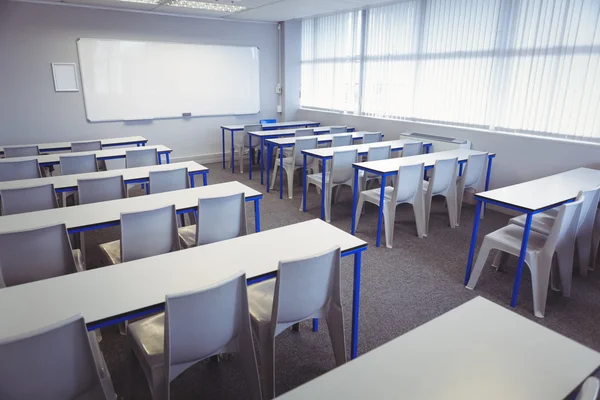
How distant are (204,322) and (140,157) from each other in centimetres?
378

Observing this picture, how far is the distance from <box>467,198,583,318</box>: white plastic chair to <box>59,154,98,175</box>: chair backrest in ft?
13.9

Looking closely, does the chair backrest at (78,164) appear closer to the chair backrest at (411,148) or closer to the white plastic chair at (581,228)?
the chair backrest at (411,148)

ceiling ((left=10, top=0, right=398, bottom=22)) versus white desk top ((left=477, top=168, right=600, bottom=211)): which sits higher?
ceiling ((left=10, top=0, right=398, bottom=22))

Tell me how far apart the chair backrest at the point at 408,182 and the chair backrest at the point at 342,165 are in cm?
88

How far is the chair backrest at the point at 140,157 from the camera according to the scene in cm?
479

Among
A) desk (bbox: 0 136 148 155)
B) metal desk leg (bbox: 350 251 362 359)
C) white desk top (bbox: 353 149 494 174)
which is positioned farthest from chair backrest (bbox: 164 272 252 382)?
desk (bbox: 0 136 148 155)

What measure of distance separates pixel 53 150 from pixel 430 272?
17.8ft

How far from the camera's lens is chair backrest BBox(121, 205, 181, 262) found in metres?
2.51

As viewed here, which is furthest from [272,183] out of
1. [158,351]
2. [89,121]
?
[158,351]

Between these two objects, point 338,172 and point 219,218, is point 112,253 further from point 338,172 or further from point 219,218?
point 338,172

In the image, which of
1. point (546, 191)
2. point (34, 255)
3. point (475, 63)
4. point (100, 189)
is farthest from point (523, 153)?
point (34, 255)

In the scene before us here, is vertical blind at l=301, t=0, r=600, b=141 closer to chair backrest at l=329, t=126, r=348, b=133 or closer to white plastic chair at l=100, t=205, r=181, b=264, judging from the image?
chair backrest at l=329, t=126, r=348, b=133

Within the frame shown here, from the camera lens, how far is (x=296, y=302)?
1900 mm

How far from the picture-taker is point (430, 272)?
3562mm
